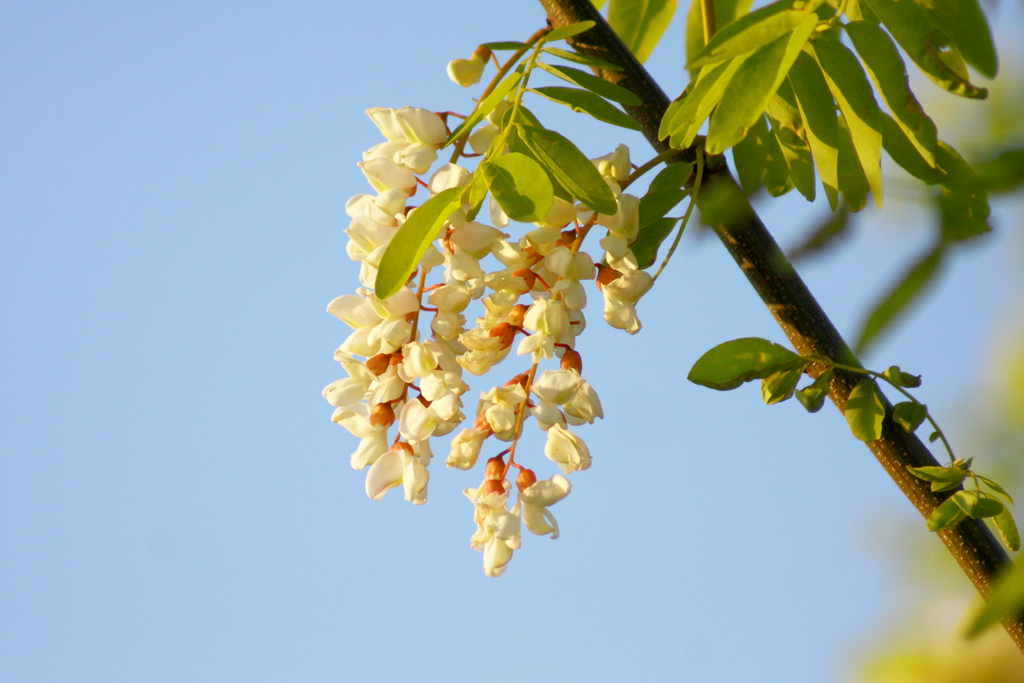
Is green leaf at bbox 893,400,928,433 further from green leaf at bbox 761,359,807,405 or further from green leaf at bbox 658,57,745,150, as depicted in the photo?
green leaf at bbox 658,57,745,150

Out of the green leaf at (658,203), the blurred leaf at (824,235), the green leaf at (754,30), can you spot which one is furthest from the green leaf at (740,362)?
the blurred leaf at (824,235)

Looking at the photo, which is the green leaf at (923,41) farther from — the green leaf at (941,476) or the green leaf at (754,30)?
the green leaf at (941,476)

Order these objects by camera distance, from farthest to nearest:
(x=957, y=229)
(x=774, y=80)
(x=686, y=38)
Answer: (x=686, y=38)
(x=774, y=80)
(x=957, y=229)

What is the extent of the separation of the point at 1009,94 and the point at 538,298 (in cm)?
34

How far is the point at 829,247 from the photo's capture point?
287 mm

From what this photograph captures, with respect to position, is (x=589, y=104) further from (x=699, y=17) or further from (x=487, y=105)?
(x=699, y=17)

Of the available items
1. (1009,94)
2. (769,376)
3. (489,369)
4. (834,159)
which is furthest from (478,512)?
(1009,94)

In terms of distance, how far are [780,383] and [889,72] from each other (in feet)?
0.73

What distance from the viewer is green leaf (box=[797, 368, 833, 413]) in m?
0.62

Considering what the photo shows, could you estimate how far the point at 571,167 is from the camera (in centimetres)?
57

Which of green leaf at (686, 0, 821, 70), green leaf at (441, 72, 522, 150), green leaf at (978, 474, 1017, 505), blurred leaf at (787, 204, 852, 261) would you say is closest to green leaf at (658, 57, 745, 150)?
green leaf at (686, 0, 821, 70)

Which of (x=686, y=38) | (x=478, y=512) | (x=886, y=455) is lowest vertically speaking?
(x=886, y=455)

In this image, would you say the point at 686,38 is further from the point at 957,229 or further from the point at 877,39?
the point at 957,229

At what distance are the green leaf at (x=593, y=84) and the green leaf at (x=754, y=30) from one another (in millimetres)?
139
